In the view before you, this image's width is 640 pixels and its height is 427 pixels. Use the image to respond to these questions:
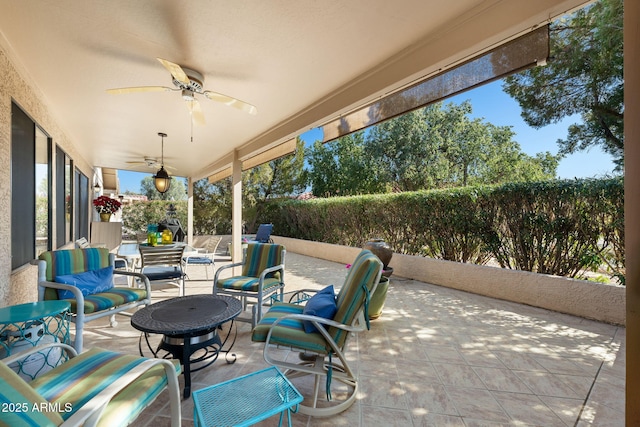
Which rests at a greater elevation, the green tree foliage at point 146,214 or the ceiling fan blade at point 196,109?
the ceiling fan blade at point 196,109

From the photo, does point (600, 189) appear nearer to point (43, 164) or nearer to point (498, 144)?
point (43, 164)

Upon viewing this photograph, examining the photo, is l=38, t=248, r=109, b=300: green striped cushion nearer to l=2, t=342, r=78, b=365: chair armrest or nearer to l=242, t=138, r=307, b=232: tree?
l=2, t=342, r=78, b=365: chair armrest

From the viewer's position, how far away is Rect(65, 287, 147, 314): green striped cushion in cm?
251

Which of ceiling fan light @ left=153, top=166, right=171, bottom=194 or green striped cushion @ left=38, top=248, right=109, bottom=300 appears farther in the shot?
ceiling fan light @ left=153, top=166, right=171, bottom=194

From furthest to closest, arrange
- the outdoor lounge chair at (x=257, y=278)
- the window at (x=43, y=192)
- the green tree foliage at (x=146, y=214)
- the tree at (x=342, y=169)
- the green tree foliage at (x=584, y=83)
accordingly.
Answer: the tree at (x=342, y=169) < the green tree foliage at (x=146, y=214) < the green tree foliage at (x=584, y=83) < the window at (x=43, y=192) < the outdoor lounge chair at (x=257, y=278)

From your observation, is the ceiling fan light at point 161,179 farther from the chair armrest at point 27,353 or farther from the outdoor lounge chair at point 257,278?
the chair armrest at point 27,353

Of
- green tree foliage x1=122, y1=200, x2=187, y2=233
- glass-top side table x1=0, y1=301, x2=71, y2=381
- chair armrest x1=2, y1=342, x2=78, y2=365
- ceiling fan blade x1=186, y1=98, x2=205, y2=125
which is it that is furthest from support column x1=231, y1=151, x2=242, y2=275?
green tree foliage x1=122, y1=200, x2=187, y2=233

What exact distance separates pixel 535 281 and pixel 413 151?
34.6 feet

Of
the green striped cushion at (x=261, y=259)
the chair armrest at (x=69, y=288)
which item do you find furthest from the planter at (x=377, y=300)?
the chair armrest at (x=69, y=288)

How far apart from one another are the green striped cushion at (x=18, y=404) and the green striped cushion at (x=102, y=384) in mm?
279

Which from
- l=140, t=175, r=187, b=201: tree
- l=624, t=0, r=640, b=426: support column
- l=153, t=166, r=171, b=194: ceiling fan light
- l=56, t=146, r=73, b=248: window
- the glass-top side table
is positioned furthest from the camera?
l=140, t=175, r=187, b=201: tree

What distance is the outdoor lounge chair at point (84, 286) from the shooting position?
247 cm

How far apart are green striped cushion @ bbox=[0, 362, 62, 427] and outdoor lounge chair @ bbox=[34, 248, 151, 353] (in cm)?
177

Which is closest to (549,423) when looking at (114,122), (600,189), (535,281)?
(535,281)
